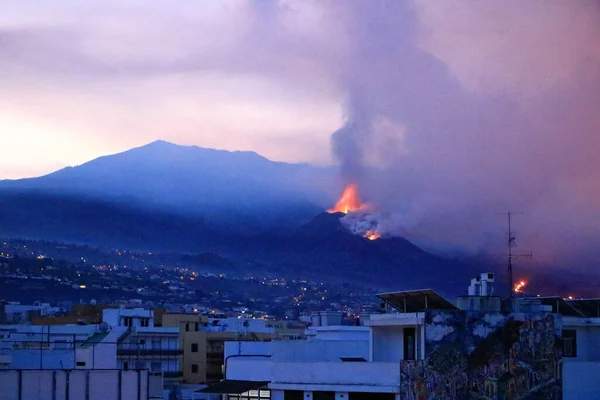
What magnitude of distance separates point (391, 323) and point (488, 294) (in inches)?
166

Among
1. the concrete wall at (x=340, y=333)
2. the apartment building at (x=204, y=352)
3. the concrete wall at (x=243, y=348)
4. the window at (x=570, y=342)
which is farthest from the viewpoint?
the apartment building at (x=204, y=352)

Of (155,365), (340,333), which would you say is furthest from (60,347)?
(340,333)

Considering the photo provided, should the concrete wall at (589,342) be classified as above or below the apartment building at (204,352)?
above

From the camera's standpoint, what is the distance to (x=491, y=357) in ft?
121

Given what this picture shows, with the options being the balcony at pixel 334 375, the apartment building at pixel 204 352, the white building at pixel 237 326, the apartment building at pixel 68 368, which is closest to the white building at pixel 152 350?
the apartment building at pixel 204 352

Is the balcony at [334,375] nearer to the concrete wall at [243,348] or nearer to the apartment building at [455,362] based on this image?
the apartment building at [455,362]

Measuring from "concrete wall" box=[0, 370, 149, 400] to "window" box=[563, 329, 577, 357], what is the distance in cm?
2243

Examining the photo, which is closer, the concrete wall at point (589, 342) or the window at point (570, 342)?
the window at point (570, 342)

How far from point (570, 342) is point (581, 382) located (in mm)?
2291

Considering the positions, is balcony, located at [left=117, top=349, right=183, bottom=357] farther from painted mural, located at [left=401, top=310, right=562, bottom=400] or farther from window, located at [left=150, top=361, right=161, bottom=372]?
painted mural, located at [left=401, top=310, right=562, bottom=400]

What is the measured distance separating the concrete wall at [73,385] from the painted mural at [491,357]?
18460mm

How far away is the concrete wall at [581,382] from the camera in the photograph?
121ft

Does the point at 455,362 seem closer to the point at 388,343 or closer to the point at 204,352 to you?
the point at 388,343

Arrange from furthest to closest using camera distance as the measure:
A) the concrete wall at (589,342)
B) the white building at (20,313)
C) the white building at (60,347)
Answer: the white building at (20,313) < the white building at (60,347) < the concrete wall at (589,342)
